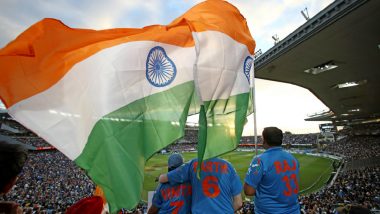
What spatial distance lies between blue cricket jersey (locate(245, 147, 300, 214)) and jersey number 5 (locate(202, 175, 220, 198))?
0.45 metres

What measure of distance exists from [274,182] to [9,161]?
2670mm

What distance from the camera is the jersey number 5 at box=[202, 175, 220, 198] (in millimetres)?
3039

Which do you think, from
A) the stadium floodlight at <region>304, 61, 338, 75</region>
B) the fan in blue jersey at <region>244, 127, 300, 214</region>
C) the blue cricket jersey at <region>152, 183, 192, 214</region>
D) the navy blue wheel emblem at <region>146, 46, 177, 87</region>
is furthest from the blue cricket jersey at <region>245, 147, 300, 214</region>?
the stadium floodlight at <region>304, 61, 338, 75</region>

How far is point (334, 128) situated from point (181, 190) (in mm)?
100487

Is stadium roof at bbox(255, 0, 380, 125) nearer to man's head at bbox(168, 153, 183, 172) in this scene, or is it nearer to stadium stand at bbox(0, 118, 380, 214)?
stadium stand at bbox(0, 118, 380, 214)

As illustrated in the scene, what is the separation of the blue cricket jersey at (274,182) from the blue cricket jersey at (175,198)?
2.30ft

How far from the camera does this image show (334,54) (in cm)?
2256

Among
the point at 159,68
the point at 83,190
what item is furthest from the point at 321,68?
the point at 159,68

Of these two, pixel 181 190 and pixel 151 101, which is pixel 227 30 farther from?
pixel 181 190

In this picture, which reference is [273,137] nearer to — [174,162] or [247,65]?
[247,65]

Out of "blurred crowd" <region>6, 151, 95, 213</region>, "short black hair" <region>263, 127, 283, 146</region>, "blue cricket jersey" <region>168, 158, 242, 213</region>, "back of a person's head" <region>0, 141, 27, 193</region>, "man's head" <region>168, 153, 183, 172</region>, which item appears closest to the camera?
"back of a person's head" <region>0, 141, 27, 193</region>

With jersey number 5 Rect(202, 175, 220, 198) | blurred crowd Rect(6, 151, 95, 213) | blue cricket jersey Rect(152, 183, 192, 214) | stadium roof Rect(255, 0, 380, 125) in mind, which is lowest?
blurred crowd Rect(6, 151, 95, 213)

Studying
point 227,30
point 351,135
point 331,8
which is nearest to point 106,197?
point 227,30

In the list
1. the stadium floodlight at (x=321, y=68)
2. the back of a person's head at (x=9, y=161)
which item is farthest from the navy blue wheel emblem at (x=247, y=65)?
the stadium floodlight at (x=321, y=68)
